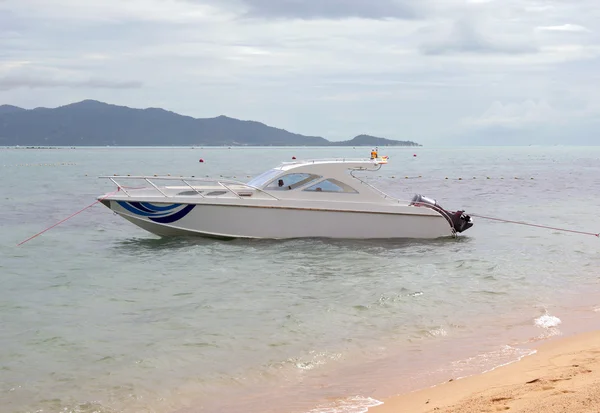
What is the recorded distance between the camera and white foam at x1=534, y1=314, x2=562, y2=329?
34.4 feet

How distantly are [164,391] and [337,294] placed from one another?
5477 millimetres

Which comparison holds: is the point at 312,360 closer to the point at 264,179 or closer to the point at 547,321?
the point at 547,321

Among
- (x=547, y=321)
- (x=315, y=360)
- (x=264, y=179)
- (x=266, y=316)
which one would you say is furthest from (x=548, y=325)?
(x=264, y=179)

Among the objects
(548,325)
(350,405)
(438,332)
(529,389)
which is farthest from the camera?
(548,325)

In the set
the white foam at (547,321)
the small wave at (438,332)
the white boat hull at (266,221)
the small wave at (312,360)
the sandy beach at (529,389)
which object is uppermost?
the white boat hull at (266,221)

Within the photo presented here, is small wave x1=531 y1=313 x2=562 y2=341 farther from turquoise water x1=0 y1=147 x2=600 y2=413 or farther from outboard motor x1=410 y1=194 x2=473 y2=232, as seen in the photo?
outboard motor x1=410 y1=194 x2=473 y2=232

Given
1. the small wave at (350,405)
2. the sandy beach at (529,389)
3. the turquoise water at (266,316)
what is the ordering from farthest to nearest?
the turquoise water at (266,316) → the small wave at (350,405) → the sandy beach at (529,389)

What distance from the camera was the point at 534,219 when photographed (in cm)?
2669

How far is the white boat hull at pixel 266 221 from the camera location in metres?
18.1

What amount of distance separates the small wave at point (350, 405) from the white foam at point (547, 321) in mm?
4371

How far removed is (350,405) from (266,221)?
11314 millimetres

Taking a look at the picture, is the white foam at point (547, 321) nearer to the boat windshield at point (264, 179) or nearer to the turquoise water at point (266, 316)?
the turquoise water at point (266, 316)

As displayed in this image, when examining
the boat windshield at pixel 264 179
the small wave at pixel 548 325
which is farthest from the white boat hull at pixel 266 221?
the small wave at pixel 548 325

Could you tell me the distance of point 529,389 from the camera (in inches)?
256
